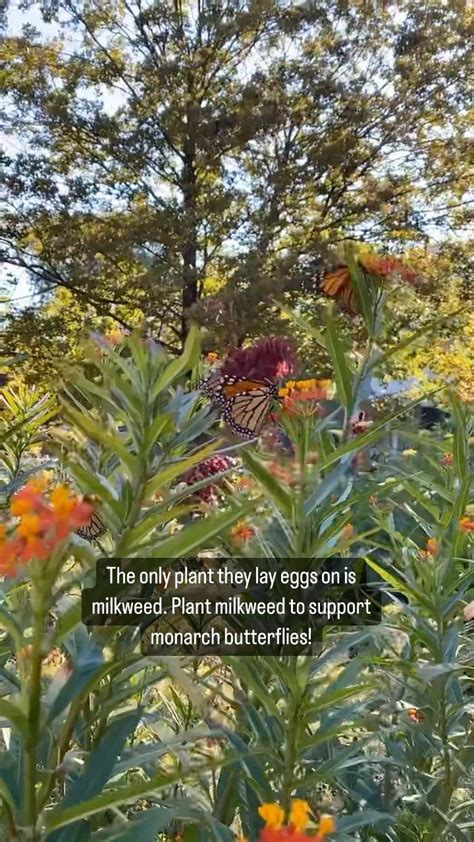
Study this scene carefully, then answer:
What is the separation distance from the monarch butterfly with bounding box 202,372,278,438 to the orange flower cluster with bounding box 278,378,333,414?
92 mm

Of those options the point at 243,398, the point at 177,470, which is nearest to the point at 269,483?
the point at 177,470

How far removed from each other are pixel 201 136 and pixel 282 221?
1188mm

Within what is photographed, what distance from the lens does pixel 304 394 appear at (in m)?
0.73

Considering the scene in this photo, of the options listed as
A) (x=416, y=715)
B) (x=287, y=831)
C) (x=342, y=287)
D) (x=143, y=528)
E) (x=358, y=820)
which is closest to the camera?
(x=287, y=831)

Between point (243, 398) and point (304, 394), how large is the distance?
812mm

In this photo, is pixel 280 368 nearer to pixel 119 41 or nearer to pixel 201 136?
pixel 201 136

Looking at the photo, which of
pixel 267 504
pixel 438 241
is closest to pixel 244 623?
pixel 267 504

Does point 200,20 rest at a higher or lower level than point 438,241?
higher

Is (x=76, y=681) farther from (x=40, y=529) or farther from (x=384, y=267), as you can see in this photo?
(x=384, y=267)

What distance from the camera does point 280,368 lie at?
3.81 feet

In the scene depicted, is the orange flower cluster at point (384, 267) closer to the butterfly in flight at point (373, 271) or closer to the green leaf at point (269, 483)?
the butterfly in flight at point (373, 271)

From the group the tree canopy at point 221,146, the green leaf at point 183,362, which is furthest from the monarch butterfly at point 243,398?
the tree canopy at point 221,146

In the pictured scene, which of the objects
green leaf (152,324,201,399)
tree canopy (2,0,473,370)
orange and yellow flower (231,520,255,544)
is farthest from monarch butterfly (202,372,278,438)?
tree canopy (2,0,473,370)

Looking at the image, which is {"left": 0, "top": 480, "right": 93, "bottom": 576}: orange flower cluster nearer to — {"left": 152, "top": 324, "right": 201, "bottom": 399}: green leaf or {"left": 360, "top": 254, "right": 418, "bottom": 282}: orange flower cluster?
{"left": 152, "top": 324, "right": 201, "bottom": 399}: green leaf
